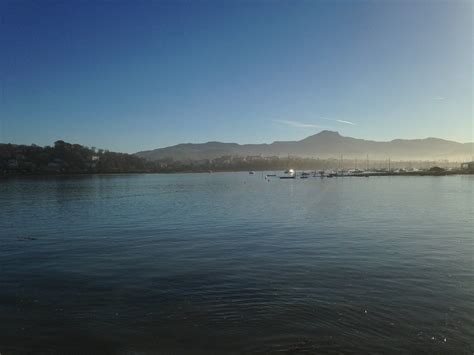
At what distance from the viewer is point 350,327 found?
11945 mm

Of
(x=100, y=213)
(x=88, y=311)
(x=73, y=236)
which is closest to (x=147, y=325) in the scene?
(x=88, y=311)

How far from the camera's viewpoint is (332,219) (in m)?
40.2

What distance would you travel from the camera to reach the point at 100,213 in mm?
48219

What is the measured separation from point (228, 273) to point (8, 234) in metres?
24.5

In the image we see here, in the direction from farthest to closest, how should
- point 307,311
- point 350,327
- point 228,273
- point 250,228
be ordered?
point 250,228, point 228,273, point 307,311, point 350,327

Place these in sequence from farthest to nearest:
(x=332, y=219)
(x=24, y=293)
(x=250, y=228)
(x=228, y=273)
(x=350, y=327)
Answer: (x=332, y=219), (x=250, y=228), (x=228, y=273), (x=24, y=293), (x=350, y=327)

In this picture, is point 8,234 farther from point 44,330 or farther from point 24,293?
point 44,330

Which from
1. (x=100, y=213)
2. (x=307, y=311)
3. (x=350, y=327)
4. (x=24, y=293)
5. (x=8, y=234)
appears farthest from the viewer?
(x=100, y=213)

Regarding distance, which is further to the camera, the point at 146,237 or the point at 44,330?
the point at 146,237

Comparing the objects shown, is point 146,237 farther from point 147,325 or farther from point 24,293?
point 147,325

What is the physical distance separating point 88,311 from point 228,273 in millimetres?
7174

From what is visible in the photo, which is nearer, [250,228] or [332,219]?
[250,228]

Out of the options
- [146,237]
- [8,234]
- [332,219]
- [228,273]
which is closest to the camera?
[228,273]

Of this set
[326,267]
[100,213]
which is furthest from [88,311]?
[100,213]
